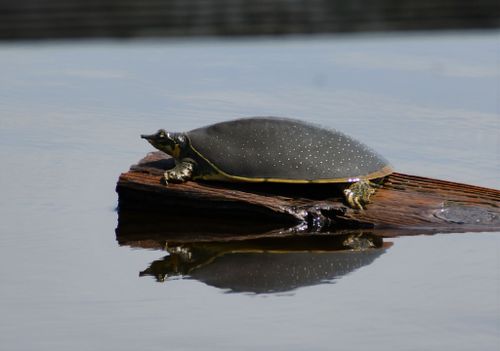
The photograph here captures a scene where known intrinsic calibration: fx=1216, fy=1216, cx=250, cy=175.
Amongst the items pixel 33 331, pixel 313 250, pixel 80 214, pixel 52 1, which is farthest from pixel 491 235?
pixel 52 1

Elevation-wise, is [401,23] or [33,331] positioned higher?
[401,23]

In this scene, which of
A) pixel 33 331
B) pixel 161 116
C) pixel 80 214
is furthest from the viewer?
pixel 161 116

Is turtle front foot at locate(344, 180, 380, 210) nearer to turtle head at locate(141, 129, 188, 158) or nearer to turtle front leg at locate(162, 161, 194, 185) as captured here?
turtle front leg at locate(162, 161, 194, 185)

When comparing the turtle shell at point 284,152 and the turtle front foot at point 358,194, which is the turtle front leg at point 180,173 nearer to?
the turtle shell at point 284,152

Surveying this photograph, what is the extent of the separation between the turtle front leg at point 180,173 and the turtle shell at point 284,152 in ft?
0.34

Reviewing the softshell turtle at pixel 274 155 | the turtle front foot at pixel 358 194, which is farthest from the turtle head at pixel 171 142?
the turtle front foot at pixel 358 194

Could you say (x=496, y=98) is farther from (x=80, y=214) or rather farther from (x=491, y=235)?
(x=80, y=214)

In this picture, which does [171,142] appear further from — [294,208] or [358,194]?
[358,194]

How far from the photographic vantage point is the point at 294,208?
21.0ft

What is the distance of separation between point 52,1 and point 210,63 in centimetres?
787

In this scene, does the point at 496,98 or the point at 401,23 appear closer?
the point at 401,23

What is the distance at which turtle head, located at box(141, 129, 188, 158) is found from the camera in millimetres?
6793

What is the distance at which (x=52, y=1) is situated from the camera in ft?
9.85

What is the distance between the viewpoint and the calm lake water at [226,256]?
4.75 m
